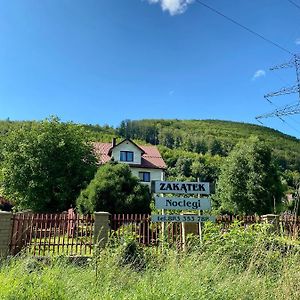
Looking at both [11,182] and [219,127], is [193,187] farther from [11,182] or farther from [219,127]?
[219,127]

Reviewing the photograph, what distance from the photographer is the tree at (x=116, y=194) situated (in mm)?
17547

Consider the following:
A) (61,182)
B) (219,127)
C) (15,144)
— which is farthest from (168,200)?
(219,127)

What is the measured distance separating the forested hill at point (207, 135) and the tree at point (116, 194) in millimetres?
87250

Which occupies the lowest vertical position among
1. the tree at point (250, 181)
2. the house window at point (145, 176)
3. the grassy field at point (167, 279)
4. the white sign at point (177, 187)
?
the grassy field at point (167, 279)

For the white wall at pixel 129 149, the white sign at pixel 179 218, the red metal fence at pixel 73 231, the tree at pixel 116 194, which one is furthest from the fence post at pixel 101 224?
the white wall at pixel 129 149

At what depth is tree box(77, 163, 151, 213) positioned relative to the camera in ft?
57.6

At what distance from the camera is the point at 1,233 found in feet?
35.6

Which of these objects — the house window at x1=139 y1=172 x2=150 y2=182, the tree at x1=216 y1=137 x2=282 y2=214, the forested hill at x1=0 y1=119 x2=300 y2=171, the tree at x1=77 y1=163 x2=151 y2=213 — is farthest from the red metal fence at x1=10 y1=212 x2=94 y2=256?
the forested hill at x1=0 y1=119 x2=300 y2=171

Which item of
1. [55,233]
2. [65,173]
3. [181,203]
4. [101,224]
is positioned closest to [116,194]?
[55,233]

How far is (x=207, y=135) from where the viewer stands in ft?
461

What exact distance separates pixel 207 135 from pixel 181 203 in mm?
131057

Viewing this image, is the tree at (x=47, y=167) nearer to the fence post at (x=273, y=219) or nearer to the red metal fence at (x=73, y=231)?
the red metal fence at (x=73, y=231)

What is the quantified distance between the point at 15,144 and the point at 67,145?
14.7 feet

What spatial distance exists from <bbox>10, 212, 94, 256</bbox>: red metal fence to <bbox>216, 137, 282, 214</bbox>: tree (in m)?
17.2
